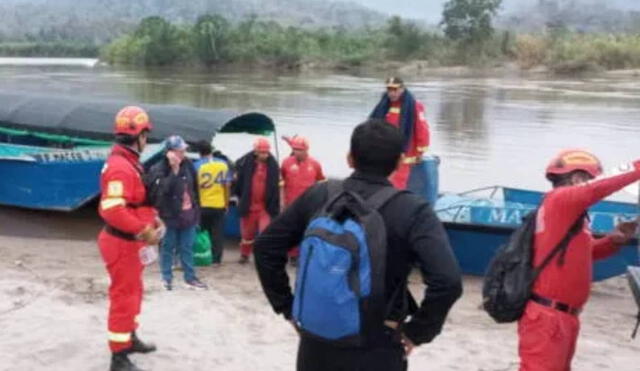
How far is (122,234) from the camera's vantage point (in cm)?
521

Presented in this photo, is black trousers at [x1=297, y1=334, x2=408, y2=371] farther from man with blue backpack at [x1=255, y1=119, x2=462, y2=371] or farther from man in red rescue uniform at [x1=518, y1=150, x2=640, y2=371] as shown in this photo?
man in red rescue uniform at [x1=518, y1=150, x2=640, y2=371]

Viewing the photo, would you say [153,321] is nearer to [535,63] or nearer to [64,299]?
[64,299]

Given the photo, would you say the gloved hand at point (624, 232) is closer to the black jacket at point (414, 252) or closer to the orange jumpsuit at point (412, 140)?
the black jacket at point (414, 252)

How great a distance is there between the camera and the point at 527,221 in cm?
400

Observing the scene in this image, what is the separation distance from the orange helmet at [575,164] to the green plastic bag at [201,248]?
576 centimetres

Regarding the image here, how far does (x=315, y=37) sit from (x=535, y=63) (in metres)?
20.1

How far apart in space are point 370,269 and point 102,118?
1014 cm

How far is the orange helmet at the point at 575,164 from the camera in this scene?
388 centimetres

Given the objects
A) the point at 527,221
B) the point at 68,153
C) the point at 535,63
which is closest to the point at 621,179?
the point at 527,221

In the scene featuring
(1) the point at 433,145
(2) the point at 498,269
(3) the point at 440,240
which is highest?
(3) the point at 440,240

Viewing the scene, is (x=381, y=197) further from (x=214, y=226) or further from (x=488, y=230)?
(x=214, y=226)

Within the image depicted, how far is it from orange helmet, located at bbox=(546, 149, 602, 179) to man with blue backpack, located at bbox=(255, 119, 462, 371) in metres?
1.03

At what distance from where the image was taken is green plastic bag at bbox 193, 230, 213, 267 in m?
9.29

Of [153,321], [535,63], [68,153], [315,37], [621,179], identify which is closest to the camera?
[621,179]
